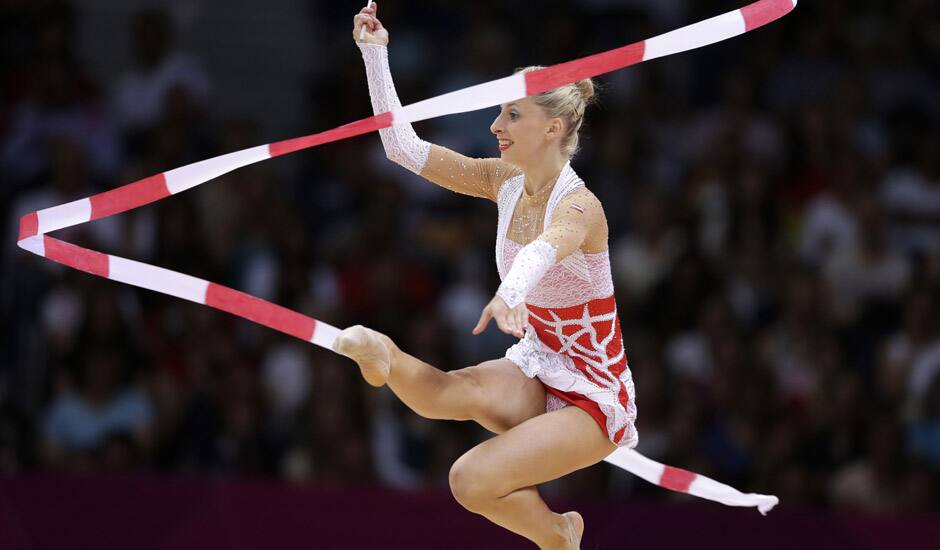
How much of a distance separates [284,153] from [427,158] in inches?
18.4

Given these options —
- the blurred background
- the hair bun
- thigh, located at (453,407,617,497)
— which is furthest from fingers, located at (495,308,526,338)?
the blurred background

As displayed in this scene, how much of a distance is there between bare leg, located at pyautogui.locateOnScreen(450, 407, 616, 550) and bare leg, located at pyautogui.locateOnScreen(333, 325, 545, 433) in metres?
0.11

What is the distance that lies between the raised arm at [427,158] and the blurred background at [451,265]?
1708mm

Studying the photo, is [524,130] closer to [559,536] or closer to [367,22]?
[367,22]

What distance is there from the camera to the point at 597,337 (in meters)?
3.62

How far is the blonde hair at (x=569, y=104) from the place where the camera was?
3.51 metres

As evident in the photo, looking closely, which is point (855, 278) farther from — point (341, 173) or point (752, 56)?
point (341, 173)

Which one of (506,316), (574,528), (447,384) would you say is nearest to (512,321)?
(506,316)

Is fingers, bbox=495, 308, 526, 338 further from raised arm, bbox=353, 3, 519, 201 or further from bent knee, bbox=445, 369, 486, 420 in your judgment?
raised arm, bbox=353, 3, 519, 201

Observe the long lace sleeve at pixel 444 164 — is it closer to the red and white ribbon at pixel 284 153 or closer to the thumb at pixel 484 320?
the red and white ribbon at pixel 284 153

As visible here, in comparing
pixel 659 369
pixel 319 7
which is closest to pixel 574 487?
pixel 659 369

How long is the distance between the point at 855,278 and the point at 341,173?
2.61m

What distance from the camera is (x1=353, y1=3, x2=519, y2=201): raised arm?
3.67 metres

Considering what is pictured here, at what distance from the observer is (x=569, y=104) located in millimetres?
3566
